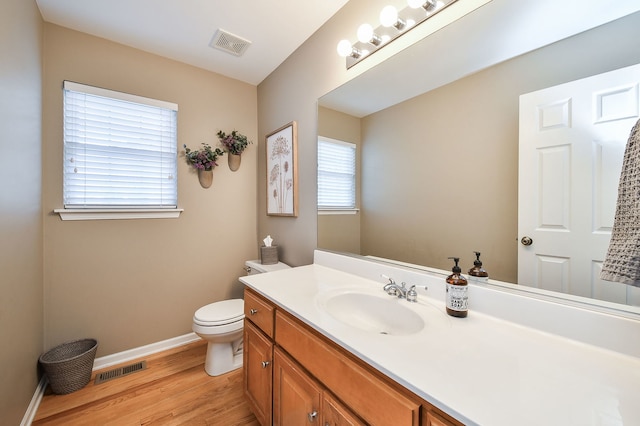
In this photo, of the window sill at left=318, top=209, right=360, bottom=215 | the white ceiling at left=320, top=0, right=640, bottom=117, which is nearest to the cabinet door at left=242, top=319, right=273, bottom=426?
the window sill at left=318, top=209, right=360, bottom=215

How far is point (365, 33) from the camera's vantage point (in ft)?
4.43

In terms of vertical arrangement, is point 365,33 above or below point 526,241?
above

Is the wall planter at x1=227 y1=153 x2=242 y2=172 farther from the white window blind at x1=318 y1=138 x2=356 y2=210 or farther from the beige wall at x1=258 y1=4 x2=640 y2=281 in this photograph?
the beige wall at x1=258 y1=4 x2=640 y2=281

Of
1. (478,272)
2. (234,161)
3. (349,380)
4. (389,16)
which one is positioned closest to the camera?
(349,380)

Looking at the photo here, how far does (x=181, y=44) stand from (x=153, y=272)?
6.13 feet

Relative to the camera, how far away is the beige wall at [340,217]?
154 centimetres

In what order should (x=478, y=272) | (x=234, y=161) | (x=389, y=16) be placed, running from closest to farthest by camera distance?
(x=478, y=272)
(x=389, y=16)
(x=234, y=161)

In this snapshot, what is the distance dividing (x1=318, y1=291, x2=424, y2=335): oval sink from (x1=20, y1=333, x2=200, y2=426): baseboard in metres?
1.79

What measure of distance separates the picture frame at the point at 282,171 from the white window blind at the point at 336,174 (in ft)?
1.01

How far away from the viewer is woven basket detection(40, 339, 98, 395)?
1582mm

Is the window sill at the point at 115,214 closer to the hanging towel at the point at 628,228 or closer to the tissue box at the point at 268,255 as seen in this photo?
the tissue box at the point at 268,255

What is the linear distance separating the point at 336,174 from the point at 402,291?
88 centimetres

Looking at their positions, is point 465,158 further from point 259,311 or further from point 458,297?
point 259,311

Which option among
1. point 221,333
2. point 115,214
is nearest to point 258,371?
point 221,333
